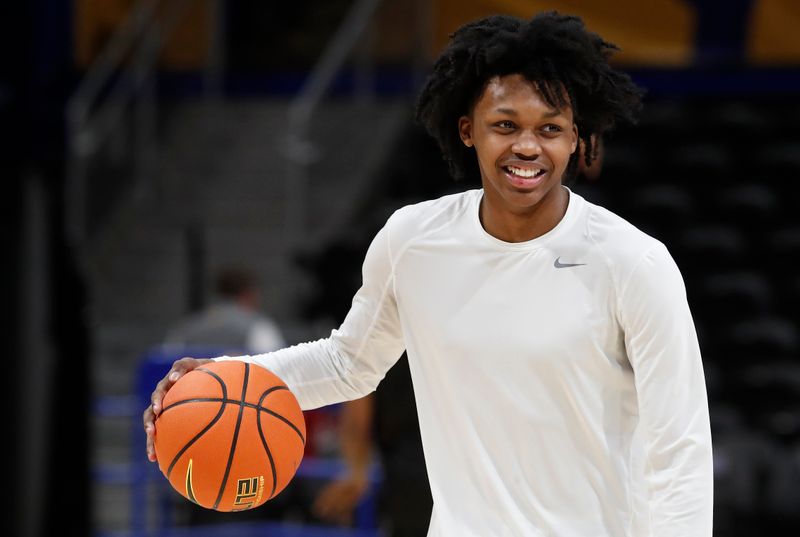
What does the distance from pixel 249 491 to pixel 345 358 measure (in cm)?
35

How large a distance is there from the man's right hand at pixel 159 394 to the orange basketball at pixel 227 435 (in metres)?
0.01

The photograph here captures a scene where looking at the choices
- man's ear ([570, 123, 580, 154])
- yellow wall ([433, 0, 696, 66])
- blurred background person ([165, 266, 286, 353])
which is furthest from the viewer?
yellow wall ([433, 0, 696, 66])

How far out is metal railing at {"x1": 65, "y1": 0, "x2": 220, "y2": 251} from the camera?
9195 millimetres

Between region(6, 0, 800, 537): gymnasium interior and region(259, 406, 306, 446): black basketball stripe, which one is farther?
region(6, 0, 800, 537): gymnasium interior

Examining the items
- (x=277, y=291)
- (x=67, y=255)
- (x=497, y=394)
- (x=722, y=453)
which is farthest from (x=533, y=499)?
(x=277, y=291)

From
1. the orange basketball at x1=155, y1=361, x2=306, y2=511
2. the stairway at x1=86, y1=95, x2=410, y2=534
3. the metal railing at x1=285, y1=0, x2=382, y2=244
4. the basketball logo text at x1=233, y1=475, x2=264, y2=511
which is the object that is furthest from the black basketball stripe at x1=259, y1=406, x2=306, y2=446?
the metal railing at x1=285, y1=0, x2=382, y2=244

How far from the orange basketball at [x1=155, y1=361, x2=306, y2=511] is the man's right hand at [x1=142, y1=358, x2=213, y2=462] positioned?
0.05ft

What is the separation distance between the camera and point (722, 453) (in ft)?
22.6

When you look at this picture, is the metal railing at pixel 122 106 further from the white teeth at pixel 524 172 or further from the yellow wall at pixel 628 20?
the white teeth at pixel 524 172

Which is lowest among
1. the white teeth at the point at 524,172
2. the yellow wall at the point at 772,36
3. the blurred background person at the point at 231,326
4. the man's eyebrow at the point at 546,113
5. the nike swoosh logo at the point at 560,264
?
the blurred background person at the point at 231,326

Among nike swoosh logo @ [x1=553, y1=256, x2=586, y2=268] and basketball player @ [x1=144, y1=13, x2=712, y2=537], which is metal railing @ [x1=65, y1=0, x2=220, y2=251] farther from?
nike swoosh logo @ [x1=553, y1=256, x2=586, y2=268]

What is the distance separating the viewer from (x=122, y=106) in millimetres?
9867

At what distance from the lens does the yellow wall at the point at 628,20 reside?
9758 mm

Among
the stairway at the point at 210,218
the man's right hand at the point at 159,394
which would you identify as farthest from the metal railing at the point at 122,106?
the man's right hand at the point at 159,394
